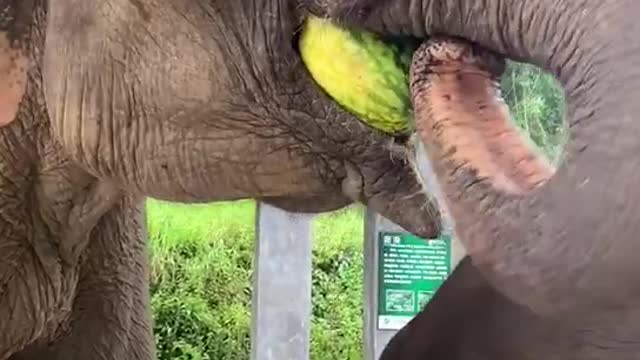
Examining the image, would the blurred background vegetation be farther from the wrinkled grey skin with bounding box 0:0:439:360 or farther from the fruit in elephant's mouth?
the fruit in elephant's mouth

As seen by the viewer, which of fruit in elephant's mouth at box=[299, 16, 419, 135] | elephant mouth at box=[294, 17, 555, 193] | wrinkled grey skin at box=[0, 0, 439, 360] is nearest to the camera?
elephant mouth at box=[294, 17, 555, 193]

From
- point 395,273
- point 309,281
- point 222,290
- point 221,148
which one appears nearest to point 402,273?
point 395,273

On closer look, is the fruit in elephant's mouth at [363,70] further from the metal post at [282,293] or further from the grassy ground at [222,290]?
the grassy ground at [222,290]

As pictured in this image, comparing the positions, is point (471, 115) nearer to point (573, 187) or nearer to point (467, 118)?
point (467, 118)

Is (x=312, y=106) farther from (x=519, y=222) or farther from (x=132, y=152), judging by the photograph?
(x=519, y=222)

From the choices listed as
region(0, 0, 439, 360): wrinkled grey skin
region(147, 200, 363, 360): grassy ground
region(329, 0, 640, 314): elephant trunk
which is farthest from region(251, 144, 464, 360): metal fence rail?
region(147, 200, 363, 360): grassy ground

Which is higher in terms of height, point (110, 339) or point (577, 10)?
point (577, 10)

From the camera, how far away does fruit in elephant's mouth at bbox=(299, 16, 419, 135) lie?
1572mm

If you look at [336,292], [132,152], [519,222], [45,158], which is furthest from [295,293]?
[336,292]

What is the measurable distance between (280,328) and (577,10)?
5.61 feet

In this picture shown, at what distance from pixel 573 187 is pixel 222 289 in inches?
194

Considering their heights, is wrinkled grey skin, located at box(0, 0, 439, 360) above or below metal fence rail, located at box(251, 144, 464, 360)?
above

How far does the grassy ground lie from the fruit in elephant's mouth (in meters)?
3.87

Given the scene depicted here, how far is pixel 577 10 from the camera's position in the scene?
1211 millimetres
